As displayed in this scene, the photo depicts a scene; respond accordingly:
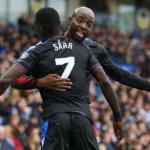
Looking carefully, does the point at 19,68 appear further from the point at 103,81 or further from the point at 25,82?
the point at 103,81

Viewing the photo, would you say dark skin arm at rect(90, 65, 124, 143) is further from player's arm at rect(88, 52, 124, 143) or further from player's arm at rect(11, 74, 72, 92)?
player's arm at rect(11, 74, 72, 92)

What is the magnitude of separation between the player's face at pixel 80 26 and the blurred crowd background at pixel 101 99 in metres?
4.84

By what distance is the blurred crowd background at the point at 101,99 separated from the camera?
11.4 meters

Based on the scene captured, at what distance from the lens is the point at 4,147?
34.3 ft

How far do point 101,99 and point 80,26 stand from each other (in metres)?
10.4

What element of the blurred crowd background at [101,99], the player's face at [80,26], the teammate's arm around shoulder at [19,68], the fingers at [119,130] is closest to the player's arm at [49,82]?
the teammate's arm around shoulder at [19,68]

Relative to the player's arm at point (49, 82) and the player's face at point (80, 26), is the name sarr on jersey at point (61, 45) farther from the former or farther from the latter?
the player's arm at point (49, 82)

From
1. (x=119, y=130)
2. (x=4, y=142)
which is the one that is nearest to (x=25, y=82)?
(x=119, y=130)

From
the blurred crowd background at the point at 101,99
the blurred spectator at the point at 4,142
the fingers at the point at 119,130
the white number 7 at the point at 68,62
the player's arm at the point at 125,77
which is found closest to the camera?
the white number 7 at the point at 68,62

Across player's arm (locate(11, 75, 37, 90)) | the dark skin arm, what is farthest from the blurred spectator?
the dark skin arm

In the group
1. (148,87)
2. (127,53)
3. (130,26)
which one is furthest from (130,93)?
(148,87)

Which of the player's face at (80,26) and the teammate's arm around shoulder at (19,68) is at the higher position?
the player's face at (80,26)

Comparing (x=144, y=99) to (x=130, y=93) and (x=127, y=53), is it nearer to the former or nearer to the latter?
(x=130, y=93)

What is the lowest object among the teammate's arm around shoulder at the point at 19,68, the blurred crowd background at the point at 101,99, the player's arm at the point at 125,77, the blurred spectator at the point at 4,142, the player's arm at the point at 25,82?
the blurred crowd background at the point at 101,99
